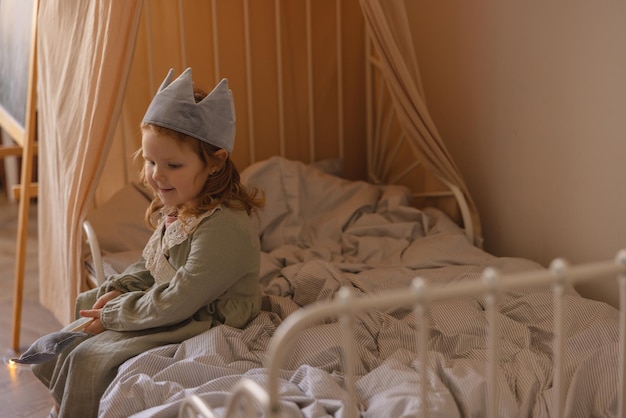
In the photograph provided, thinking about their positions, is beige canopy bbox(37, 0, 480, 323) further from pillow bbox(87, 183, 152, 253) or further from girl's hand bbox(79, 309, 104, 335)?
girl's hand bbox(79, 309, 104, 335)

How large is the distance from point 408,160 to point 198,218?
1342mm

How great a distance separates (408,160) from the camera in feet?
10.8

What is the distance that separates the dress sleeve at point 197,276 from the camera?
80.8 inches

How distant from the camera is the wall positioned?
7.71 ft

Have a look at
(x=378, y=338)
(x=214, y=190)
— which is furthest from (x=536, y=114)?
(x=214, y=190)

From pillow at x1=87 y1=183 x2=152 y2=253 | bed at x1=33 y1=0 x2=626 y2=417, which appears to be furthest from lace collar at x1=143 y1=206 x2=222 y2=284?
pillow at x1=87 y1=183 x2=152 y2=253

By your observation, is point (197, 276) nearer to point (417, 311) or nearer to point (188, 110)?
point (188, 110)

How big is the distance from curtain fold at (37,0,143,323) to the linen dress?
0.44 metres

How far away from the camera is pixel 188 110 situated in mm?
2018

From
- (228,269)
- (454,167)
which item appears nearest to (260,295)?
(228,269)

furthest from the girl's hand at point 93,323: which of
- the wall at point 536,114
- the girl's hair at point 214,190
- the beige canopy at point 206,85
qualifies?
the wall at point 536,114

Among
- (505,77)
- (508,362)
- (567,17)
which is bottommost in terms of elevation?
(508,362)

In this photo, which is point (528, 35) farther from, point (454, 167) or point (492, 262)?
point (492, 262)

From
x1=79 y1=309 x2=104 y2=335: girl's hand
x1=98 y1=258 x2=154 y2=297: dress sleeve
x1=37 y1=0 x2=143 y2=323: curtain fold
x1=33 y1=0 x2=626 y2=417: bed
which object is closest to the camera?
x1=33 y1=0 x2=626 y2=417: bed
